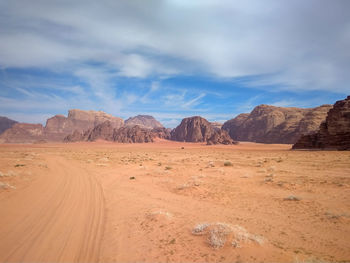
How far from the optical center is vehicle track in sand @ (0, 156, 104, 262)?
498cm

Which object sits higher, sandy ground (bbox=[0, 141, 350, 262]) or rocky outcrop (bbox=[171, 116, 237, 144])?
rocky outcrop (bbox=[171, 116, 237, 144])

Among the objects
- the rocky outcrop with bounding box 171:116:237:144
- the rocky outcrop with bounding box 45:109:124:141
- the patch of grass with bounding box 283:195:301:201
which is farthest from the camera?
the rocky outcrop with bounding box 45:109:124:141

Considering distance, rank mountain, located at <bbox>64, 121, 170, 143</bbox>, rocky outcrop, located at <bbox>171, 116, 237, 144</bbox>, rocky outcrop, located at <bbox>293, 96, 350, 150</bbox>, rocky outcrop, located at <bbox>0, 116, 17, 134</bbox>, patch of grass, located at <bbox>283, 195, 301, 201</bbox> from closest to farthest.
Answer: patch of grass, located at <bbox>283, 195, 301, 201</bbox> → rocky outcrop, located at <bbox>293, 96, 350, 150</bbox> → mountain, located at <bbox>64, 121, 170, 143</bbox> → rocky outcrop, located at <bbox>171, 116, 237, 144</bbox> → rocky outcrop, located at <bbox>0, 116, 17, 134</bbox>

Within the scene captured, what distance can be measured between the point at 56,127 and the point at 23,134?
2242 centimetres

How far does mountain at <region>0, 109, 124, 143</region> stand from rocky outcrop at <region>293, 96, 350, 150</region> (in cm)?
12873

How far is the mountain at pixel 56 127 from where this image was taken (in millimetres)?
118406

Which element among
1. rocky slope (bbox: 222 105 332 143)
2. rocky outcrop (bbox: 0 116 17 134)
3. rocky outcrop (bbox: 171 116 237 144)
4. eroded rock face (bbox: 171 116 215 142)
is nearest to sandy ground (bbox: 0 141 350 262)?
rocky slope (bbox: 222 105 332 143)

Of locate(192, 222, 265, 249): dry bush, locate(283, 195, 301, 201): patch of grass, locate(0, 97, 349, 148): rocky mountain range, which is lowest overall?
locate(283, 195, 301, 201): patch of grass

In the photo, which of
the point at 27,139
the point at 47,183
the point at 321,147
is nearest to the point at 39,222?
the point at 47,183

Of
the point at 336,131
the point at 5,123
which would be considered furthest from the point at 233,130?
the point at 5,123

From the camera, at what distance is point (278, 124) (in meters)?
95.5

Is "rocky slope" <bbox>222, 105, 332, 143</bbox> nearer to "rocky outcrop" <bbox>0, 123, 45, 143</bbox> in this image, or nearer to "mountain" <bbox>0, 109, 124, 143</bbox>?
"mountain" <bbox>0, 109, 124, 143</bbox>

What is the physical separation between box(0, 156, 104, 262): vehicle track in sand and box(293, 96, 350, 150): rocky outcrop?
41.9 metres

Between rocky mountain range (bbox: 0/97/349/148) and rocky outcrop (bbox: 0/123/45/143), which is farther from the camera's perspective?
rocky outcrop (bbox: 0/123/45/143)
